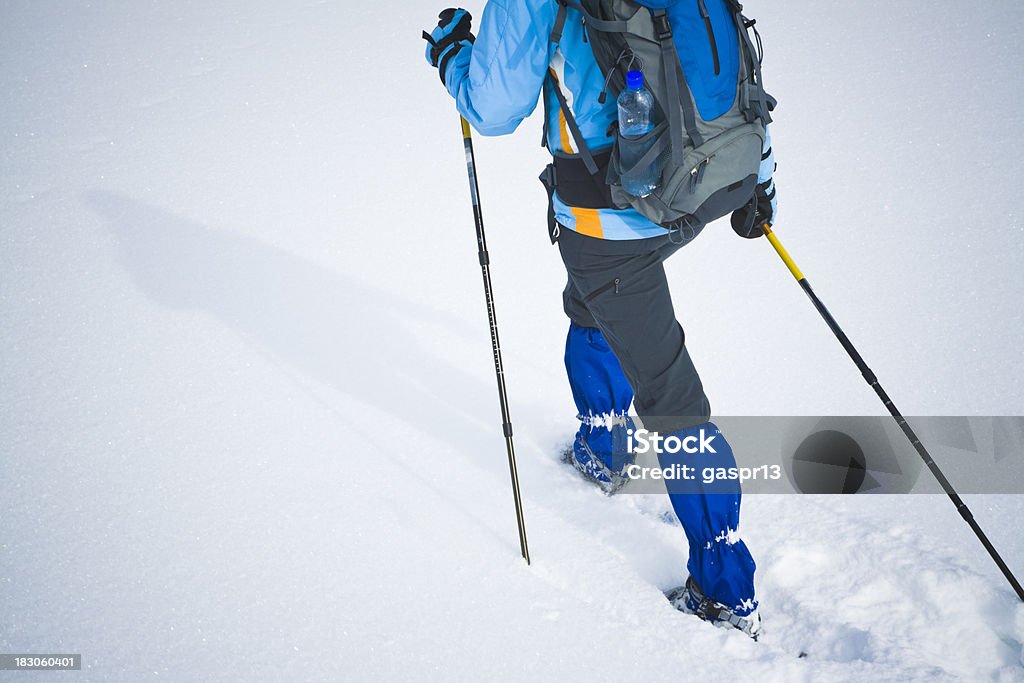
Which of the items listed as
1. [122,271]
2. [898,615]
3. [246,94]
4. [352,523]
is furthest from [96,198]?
[898,615]

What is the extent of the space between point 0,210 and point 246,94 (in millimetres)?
2151

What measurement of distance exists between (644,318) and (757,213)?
0.64 metres

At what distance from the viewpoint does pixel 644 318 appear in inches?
78.5

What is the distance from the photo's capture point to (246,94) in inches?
220

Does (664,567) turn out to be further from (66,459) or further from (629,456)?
(66,459)

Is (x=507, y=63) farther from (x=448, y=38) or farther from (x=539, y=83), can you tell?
(x=448, y=38)

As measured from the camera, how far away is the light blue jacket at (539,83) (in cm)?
173

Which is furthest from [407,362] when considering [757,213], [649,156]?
[649,156]

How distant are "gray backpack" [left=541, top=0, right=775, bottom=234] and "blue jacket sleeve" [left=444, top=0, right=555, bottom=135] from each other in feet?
0.20

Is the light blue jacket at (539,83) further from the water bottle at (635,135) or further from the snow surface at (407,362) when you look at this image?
the snow surface at (407,362)

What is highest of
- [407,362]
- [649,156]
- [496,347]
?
[649,156]

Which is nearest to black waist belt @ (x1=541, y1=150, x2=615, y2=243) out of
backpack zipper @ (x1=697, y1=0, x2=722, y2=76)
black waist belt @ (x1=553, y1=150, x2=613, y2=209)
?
black waist belt @ (x1=553, y1=150, x2=613, y2=209)

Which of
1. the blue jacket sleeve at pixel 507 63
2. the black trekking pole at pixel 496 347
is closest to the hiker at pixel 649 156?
the blue jacket sleeve at pixel 507 63

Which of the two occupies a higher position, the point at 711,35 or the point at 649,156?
the point at 711,35
